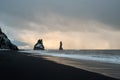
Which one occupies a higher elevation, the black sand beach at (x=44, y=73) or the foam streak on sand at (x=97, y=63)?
the foam streak on sand at (x=97, y=63)

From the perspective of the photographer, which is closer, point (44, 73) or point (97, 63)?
point (44, 73)

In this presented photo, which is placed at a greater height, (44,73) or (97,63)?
(97,63)

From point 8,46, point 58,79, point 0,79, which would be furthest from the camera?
point 8,46

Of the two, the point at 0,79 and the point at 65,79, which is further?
the point at 65,79

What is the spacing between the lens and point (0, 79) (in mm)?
13062

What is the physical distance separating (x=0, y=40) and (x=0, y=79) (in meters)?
167

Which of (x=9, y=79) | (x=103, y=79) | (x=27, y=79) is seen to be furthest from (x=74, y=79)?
(x=9, y=79)

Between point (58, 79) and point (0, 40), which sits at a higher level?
point (0, 40)

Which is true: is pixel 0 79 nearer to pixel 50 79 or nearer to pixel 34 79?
pixel 34 79

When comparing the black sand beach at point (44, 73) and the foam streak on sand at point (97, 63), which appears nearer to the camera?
the black sand beach at point (44, 73)

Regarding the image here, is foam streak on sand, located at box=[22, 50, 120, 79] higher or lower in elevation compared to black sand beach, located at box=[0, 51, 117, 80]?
higher

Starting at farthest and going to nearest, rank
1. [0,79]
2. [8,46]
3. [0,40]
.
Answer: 1. [8,46]
2. [0,40]
3. [0,79]

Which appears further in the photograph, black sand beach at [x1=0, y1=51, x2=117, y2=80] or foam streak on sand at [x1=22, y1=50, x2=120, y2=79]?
foam streak on sand at [x1=22, y1=50, x2=120, y2=79]

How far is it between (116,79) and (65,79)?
3.05 m
